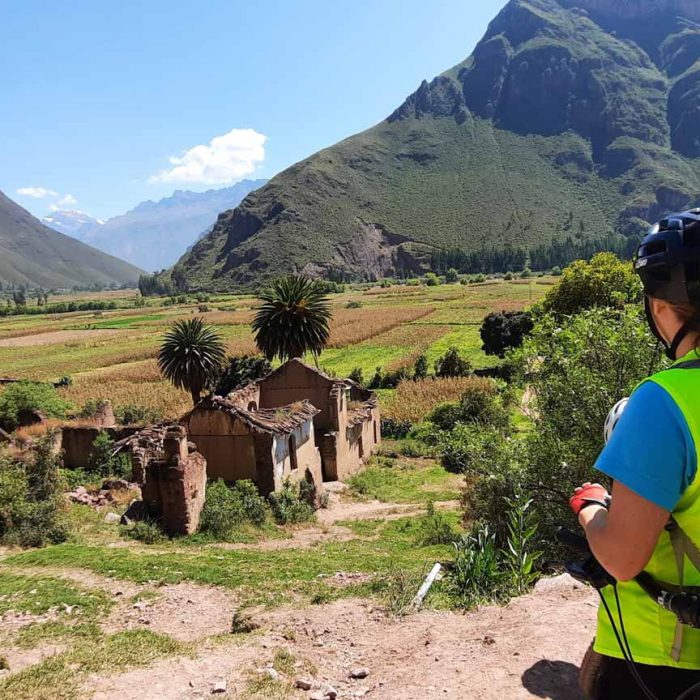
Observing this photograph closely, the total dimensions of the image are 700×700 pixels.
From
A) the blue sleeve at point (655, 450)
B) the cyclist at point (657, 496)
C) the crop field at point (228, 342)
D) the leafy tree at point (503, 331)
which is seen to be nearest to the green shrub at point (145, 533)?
the cyclist at point (657, 496)

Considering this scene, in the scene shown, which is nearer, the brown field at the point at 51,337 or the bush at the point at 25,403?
the bush at the point at 25,403

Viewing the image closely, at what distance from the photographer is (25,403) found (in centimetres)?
2766

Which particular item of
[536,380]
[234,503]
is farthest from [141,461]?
[536,380]

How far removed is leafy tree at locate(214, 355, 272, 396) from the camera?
41062 mm

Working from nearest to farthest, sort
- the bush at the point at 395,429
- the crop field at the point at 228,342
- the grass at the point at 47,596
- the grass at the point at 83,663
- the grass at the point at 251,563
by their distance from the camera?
1. the grass at the point at 83,663
2. the grass at the point at 47,596
3. the grass at the point at 251,563
4. the bush at the point at 395,429
5. the crop field at the point at 228,342

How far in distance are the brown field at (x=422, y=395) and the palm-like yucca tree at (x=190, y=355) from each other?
11.7m

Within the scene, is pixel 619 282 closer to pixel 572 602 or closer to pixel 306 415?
pixel 306 415

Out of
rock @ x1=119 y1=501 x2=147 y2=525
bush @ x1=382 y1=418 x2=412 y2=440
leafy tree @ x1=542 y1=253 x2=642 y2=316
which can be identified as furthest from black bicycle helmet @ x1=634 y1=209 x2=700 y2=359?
bush @ x1=382 y1=418 x2=412 y2=440

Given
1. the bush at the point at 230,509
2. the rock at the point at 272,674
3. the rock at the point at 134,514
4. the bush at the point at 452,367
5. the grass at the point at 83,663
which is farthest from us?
the bush at the point at 452,367

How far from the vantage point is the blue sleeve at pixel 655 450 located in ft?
7.22

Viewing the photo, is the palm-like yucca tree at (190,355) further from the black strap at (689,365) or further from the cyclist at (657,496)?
the black strap at (689,365)

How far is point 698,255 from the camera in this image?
98.4 inches

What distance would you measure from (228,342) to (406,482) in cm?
4808

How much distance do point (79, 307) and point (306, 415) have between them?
491 ft
